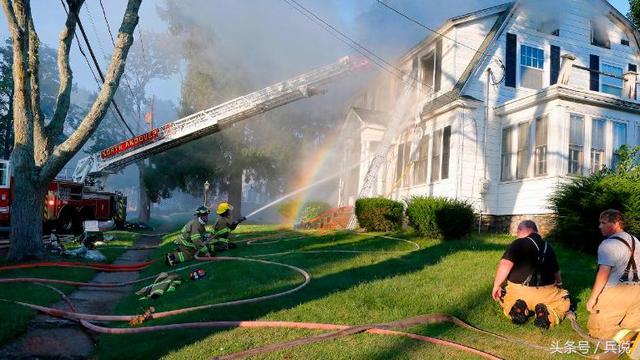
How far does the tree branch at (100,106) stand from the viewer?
32.5 ft

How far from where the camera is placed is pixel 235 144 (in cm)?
2567

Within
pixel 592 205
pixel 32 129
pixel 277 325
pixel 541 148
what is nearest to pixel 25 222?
pixel 32 129

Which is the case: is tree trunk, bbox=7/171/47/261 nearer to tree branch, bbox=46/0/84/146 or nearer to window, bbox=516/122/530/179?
tree branch, bbox=46/0/84/146

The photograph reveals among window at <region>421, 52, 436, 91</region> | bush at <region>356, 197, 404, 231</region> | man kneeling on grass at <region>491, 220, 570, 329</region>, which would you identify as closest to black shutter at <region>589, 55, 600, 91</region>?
window at <region>421, 52, 436, 91</region>

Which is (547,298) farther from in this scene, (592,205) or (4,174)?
(4,174)

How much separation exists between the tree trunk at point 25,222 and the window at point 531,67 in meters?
13.3

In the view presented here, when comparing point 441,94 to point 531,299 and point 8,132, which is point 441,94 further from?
point 8,132

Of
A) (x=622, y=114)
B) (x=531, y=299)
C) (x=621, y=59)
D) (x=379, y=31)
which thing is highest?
(x=379, y=31)

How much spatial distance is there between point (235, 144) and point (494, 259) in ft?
63.4

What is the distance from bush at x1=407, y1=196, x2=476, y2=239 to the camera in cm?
1105

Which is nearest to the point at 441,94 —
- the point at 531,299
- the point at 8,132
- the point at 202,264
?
the point at 202,264

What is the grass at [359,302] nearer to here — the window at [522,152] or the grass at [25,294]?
the grass at [25,294]

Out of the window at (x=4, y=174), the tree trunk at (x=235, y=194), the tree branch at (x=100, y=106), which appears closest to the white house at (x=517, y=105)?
the tree branch at (x=100, y=106)

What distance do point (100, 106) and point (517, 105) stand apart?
10208 millimetres
